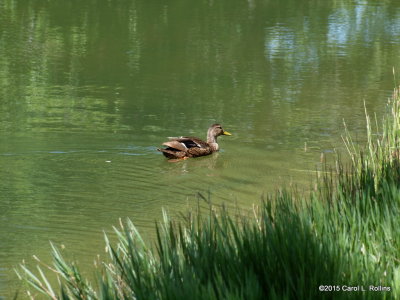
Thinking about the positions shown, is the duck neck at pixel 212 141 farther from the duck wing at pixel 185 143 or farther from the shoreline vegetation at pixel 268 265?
the shoreline vegetation at pixel 268 265

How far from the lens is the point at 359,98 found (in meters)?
15.2

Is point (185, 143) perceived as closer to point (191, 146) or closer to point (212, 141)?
point (191, 146)

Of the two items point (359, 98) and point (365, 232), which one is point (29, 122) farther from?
point (365, 232)

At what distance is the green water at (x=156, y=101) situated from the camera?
30.6 feet

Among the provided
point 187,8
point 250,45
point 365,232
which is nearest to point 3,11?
point 187,8

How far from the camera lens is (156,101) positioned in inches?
568

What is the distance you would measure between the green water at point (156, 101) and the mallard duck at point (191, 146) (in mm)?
130

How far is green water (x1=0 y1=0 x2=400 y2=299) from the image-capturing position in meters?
9.31

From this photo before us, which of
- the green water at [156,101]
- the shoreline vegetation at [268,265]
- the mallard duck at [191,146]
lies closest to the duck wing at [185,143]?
the mallard duck at [191,146]

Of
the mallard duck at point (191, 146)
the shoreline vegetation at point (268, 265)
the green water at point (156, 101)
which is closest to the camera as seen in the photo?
the shoreline vegetation at point (268, 265)

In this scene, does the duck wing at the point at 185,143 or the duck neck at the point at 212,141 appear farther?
the duck neck at the point at 212,141

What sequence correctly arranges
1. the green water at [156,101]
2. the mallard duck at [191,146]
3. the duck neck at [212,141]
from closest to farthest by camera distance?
the green water at [156,101], the mallard duck at [191,146], the duck neck at [212,141]

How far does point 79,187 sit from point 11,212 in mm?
1185

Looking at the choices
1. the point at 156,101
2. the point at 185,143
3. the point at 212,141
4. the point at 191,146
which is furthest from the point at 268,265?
the point at 156,101
